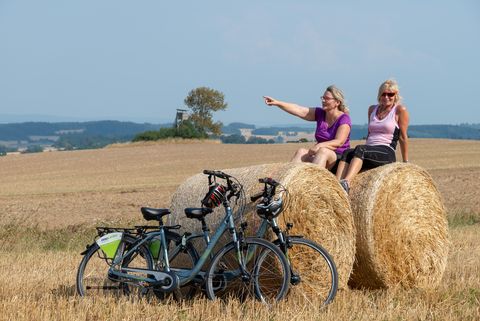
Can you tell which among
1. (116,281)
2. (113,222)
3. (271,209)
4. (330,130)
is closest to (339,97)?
(330,130)

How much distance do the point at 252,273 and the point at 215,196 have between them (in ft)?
2.31

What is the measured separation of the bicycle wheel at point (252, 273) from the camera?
21.8 ft

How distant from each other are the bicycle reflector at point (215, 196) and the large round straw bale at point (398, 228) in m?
1.47

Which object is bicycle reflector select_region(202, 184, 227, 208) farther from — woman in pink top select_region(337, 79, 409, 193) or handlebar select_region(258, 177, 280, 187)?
woman in pink top select_region(337, 79, 409, 193)

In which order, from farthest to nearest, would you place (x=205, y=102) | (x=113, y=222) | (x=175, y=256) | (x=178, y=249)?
1. (x=205, y=102)
2. (x=113, y=222)
3. (x=175, y=256)
4. (x=178, y=249)

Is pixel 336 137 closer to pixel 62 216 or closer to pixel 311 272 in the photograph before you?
pixel 311 272

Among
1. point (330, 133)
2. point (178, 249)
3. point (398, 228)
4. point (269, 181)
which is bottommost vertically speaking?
point (178, 249)

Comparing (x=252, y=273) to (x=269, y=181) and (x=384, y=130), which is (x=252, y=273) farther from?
(x=384, y=130)

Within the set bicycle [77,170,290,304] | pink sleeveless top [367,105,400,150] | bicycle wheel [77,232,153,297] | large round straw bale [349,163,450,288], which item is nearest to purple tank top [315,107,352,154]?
pink sleeveless top [367,105,400,150]

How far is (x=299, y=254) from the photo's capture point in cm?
702

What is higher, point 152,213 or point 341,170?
point 341,170

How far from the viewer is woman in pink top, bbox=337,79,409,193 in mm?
8281

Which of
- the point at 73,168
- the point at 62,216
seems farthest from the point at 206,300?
the point at 73,168

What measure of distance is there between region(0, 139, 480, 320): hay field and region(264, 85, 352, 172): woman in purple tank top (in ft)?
4.42
